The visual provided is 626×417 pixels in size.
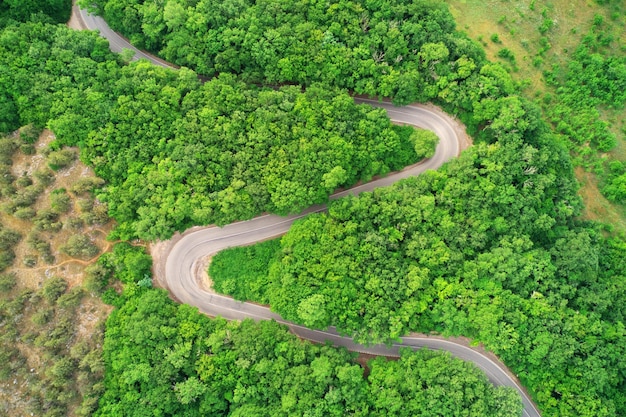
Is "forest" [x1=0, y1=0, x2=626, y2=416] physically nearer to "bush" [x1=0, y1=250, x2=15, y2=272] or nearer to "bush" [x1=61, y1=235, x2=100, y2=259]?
"bush" [x1=0, y1=250, x2=15, y2=272]

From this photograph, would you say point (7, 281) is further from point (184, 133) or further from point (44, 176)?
point (184, 133)

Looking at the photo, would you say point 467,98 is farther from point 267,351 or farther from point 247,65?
point 267,351

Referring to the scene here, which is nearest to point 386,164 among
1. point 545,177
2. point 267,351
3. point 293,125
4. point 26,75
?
point 293,125

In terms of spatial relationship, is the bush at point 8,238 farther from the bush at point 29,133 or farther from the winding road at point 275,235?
the winding road at point 275,235

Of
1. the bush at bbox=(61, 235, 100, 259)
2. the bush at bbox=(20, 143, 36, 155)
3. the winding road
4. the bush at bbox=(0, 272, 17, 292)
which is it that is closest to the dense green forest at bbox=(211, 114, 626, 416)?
the winding road

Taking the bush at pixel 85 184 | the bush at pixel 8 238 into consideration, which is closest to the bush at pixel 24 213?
the bush at pixel 8 238
